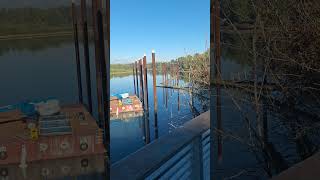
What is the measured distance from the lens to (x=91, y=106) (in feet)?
9.36

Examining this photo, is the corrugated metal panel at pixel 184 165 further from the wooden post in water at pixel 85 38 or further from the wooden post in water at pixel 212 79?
the wooden post in water at pixel 85 38

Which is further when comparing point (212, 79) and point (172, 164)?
point (212, 79)

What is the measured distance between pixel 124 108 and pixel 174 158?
39.1ft

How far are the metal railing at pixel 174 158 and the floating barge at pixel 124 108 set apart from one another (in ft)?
34.9

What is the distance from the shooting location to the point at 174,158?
269cm

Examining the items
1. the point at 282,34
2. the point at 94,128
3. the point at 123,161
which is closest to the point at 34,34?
the point at 123,161

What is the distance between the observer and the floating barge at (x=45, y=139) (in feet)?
5.49

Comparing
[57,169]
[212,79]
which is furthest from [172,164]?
[57,169]

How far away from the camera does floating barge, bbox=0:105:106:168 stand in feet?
5.49

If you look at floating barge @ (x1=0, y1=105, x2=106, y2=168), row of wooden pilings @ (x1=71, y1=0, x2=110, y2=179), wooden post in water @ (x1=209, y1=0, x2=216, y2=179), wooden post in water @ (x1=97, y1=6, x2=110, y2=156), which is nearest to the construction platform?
floating barge @ (x1=0, y1=105, x2=106, y2=168)

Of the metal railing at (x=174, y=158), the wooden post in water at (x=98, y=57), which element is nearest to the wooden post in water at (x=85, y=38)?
the wooden post in water at (x=98, y=57)

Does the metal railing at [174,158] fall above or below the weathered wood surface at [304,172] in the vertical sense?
below

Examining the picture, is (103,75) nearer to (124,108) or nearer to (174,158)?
(174,158)

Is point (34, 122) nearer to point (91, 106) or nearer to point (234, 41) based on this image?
point (91, 106)
